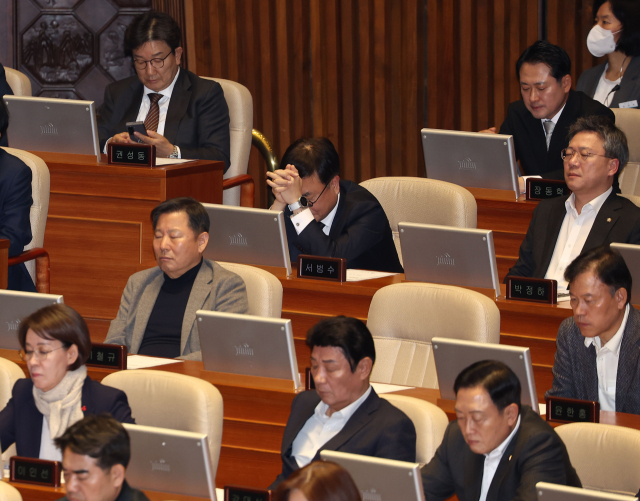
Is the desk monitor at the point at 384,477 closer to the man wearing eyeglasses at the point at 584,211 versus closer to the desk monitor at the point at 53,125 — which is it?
the man wearing eyeglasses at the point at 584,211

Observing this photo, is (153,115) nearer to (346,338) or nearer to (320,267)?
(320,267)

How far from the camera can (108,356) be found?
2.99 m

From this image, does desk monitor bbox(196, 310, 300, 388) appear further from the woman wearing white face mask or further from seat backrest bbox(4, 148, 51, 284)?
the woman wearing white face mask

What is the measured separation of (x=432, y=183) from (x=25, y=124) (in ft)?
5.33

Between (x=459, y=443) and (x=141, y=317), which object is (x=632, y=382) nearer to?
(x=459, y=443)

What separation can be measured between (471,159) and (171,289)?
1359mm

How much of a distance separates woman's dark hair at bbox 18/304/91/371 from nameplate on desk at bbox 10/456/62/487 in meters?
0.32

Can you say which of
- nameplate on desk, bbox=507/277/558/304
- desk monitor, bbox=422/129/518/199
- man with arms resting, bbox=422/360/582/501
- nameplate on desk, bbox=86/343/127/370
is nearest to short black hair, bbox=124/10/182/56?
desk monitor, bbox=422/129/518/199

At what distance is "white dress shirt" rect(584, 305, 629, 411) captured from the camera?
2.88 metres

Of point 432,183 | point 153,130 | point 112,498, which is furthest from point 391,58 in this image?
point 112,498

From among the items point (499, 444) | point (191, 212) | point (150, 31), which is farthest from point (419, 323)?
point (150, 31)

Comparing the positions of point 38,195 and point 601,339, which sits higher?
point 38,195

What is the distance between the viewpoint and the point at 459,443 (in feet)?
7.89

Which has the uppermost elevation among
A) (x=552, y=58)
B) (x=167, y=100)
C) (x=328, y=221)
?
(x=552, y=58)
